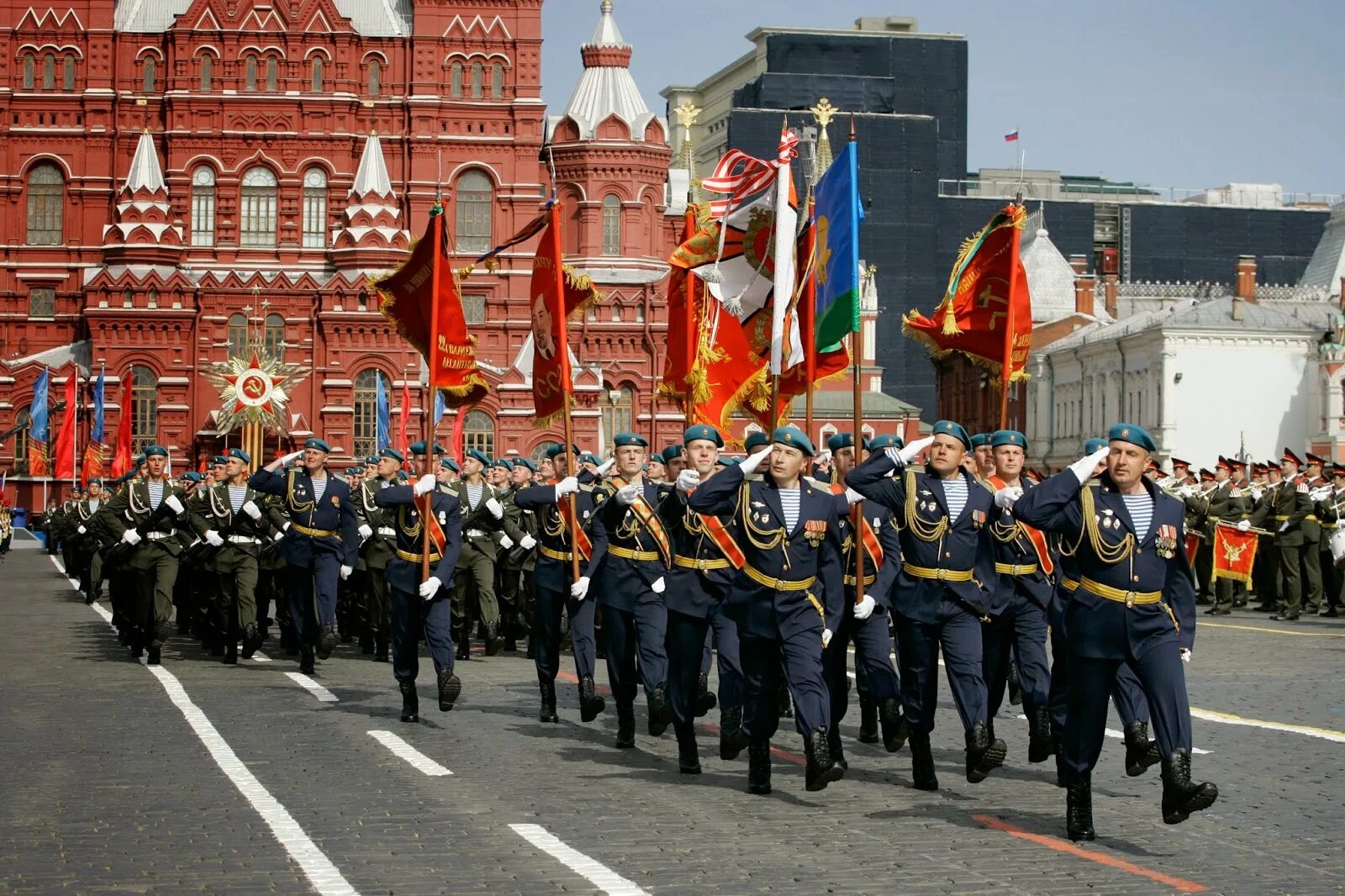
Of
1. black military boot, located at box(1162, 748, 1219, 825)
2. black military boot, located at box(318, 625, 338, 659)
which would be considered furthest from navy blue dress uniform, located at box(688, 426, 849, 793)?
black military boot, located at box(318, 625, 338, 659)

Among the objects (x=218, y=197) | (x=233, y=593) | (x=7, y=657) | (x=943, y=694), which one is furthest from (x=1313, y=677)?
(x=218, y=197)

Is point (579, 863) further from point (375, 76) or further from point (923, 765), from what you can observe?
point (375, 76)

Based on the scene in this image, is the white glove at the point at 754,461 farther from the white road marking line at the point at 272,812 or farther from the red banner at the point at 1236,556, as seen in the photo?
the red banner at the point at 1236,556

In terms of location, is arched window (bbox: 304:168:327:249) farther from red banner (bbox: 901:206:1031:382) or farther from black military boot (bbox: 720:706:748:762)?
black military boot (bbox: 720:706:748:762)

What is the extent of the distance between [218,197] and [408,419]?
411 inches

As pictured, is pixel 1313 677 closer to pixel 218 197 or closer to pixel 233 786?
pixel 233 786

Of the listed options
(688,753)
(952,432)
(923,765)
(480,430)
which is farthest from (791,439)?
(480,430)

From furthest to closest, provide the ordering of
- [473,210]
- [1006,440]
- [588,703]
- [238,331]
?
1. [473,210]
2. [238,331]
3. [588,703]
4. [1006,440]

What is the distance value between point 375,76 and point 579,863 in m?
66.2

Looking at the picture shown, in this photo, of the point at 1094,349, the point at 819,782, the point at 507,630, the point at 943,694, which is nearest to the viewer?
the point at 819,782

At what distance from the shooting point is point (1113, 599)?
9.44m

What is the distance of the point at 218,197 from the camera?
70625 mm

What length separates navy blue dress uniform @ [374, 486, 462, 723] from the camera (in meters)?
14.1

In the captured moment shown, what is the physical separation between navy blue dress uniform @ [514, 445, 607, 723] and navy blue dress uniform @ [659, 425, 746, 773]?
1769 millimetres
